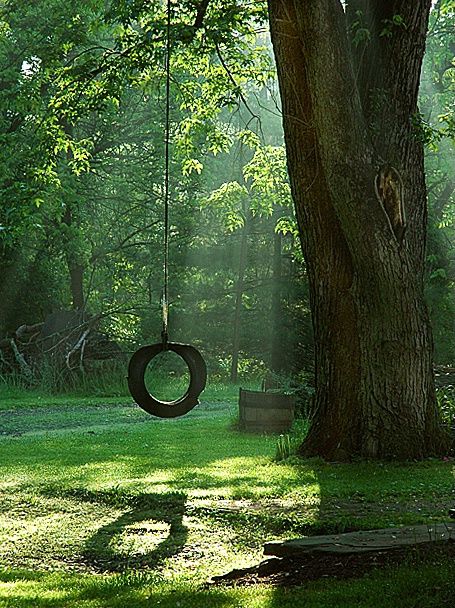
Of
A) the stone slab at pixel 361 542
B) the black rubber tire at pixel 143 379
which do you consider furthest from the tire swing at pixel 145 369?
the stone slab at pixel 361 542

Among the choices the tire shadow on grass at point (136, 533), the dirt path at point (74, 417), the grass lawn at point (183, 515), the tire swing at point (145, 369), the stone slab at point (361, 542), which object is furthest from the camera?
the dirt path at point (74, 417)

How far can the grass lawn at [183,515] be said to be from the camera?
429cm

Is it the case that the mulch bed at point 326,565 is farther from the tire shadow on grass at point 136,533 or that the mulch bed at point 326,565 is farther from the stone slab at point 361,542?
the tire shadow on grass at point 136,533

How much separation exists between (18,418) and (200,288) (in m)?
8.91

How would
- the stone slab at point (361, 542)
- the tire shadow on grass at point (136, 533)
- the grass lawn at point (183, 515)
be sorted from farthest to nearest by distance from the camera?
1. the tire shadow on grass at point (136, 533)
2. the stone slab at point (361, 542)
3. the grass lawn at point (183, 515)

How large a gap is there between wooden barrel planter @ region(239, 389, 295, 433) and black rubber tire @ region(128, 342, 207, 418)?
389cm

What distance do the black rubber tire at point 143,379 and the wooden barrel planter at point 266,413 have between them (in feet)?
12.8

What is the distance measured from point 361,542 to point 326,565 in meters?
0.36

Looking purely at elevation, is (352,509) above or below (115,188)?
below

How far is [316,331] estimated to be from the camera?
8.76m

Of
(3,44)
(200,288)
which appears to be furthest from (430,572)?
(200,288)

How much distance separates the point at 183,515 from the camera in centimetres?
664

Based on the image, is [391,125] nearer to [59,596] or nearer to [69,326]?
[59,596]

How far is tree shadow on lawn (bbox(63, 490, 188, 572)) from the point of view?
5.43 metres
